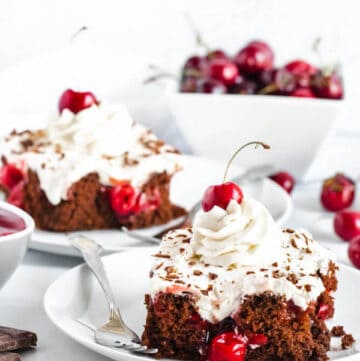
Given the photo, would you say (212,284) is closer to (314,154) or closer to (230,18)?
(314,154)

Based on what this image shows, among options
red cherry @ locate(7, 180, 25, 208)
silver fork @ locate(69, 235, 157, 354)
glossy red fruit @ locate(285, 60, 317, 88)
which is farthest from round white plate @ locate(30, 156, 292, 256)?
glossy red fruit @ locate(285, 60, 317, 88)

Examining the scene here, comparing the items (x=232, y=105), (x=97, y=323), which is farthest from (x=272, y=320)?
(x=232, y=105)

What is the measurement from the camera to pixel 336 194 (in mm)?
4035

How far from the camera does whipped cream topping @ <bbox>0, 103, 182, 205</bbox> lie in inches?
138

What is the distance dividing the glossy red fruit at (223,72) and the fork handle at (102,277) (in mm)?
1811

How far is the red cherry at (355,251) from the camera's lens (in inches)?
130

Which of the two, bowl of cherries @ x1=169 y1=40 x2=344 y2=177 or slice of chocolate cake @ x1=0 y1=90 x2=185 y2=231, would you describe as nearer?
slice of chocolate cake @ x1=0 y1=90 x2=185 y2=231

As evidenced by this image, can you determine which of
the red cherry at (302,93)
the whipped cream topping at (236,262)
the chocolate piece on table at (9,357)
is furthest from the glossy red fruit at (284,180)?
the chocolate piece on table at (9,357)

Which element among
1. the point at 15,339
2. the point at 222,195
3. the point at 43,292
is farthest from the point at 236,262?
the point at 43,292

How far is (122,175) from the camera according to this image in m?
3.53

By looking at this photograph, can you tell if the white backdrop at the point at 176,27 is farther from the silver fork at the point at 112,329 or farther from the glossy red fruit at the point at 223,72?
the silver fork at the point at 112,329

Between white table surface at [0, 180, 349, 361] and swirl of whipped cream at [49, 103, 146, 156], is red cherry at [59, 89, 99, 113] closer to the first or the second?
swirl of whipped cream at [49, 103, 146, 156]

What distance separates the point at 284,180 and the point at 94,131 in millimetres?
1085

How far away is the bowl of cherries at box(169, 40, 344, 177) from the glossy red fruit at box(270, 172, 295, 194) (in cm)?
16
